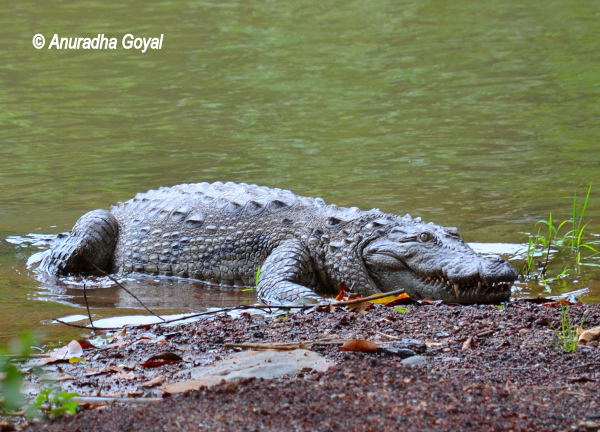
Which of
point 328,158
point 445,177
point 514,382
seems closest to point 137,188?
point 328,158

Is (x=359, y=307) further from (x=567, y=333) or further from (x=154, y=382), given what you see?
(x=154, y=382)

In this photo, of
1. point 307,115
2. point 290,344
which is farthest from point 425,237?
point 307,115

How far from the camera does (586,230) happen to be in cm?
786

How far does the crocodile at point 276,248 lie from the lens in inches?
253

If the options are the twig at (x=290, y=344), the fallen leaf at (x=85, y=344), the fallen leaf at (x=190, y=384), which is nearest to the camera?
the fallen leaf at (x=190, y=384)

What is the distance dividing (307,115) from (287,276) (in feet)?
22.0

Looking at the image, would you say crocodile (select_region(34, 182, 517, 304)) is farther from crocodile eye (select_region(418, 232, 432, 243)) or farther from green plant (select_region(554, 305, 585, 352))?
green plant (select_region(554, 305, 585, 352))

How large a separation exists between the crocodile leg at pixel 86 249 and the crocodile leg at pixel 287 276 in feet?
5.15

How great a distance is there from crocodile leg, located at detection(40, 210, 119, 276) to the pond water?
0.91 feet

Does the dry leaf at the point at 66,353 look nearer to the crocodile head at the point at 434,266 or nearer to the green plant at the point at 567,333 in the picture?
the green plant at the point at 567,333

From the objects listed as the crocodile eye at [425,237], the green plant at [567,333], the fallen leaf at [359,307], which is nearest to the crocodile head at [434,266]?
the crocodile eye at [425,237]

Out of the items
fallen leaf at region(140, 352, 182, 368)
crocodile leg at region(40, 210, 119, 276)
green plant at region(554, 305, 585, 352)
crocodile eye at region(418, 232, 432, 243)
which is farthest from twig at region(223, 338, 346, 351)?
crocodile leg at region(40, 210, 119, 276)

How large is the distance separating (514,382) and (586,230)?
4440 millimetres

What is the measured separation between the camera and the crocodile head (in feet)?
19.7
